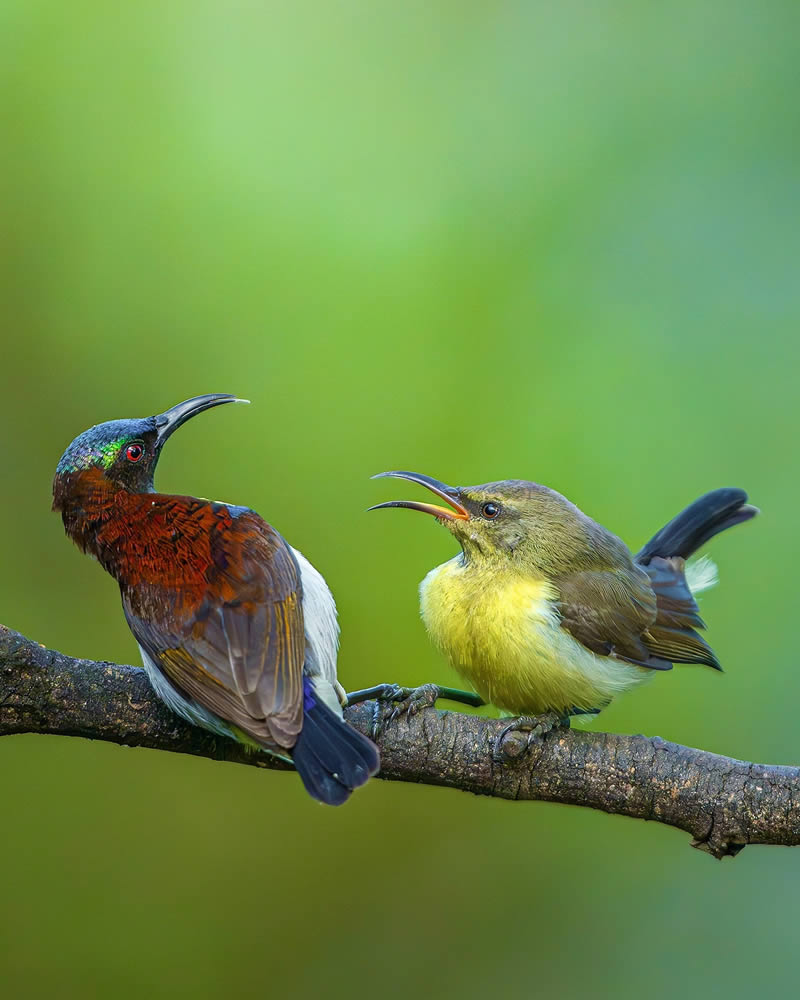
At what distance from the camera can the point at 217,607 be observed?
9.01 feet

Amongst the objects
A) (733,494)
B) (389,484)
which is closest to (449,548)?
(389,484)

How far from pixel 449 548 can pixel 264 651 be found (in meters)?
2.05

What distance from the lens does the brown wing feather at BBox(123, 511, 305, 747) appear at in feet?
8.43

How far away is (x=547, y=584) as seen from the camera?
3232 mm

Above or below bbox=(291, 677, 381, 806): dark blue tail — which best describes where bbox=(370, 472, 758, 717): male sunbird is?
above

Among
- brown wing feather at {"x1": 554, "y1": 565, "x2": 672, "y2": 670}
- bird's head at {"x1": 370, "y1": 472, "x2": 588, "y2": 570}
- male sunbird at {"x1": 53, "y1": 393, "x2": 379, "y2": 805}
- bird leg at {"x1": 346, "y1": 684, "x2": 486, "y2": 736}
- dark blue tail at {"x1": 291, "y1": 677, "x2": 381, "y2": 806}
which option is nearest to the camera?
dark blue tail at {"x1": 291, "y1": 677, "x2": 381, "y2": 806}

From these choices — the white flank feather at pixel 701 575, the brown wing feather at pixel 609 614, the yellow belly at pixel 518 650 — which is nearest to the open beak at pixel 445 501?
the yellow belly at pixel 518 650

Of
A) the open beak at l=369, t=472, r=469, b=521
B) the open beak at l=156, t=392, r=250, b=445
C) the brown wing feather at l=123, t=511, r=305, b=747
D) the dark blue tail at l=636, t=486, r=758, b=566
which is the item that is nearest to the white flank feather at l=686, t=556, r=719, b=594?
the dark blue tail at l=636, t=486, r=758, b=566

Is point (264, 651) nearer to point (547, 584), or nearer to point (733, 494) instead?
point (547, 584)

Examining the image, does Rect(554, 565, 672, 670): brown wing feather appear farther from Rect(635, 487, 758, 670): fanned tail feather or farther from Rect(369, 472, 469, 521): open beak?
Rect(369, 472, 469, 521): open beak

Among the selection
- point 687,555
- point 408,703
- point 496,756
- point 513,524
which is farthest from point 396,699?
point 687,555

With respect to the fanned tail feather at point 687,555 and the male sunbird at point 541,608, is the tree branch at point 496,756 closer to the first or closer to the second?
the male sunbird at point 541,608

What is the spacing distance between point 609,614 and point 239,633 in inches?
47.0

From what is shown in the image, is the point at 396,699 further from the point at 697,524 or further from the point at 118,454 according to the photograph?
the point at 697,524
